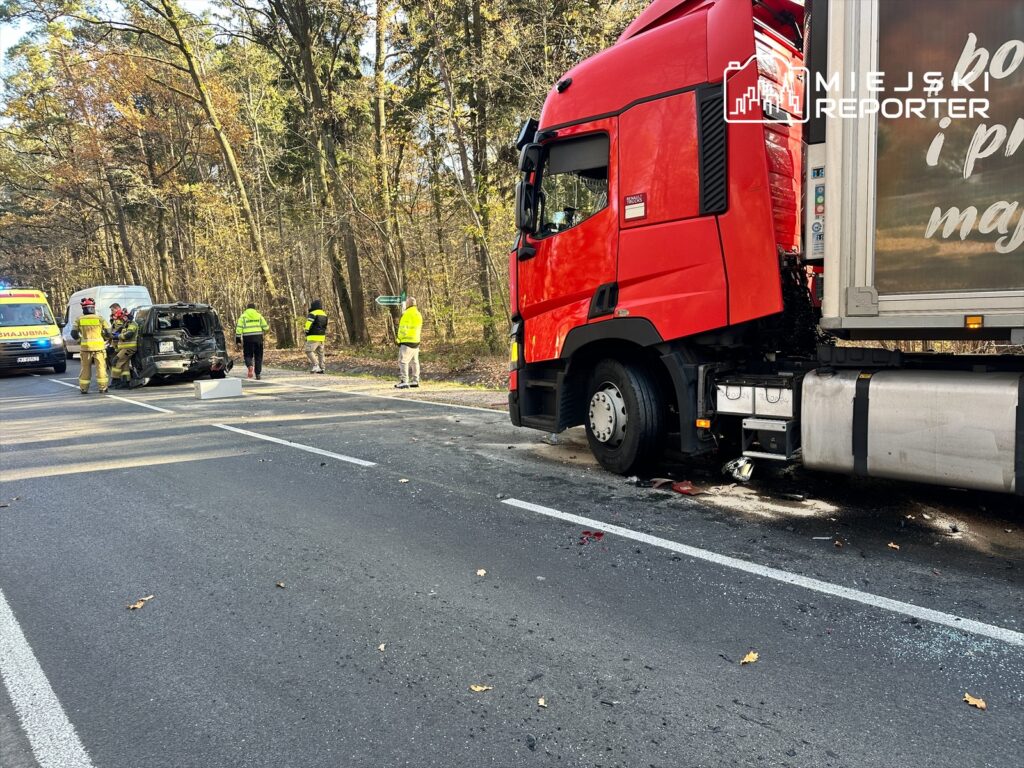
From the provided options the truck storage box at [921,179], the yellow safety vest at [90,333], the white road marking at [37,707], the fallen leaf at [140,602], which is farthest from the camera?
the yellow safety vest at [90,333]

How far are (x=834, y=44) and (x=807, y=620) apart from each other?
354 centimetres

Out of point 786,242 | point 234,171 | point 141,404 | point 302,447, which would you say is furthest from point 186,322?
point 786,242

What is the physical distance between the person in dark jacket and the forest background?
11.1 ft

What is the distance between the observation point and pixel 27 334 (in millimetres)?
18688

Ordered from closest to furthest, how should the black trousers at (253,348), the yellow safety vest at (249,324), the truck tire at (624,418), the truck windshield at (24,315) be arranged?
1. the truck tire at (624,418)
2. the yellow safety vest at (249,324)
3. the black trousers at (253,348)
4. the truck windshield at (24,315)

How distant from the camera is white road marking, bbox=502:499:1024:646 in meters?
2.93

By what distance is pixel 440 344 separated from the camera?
1853cm

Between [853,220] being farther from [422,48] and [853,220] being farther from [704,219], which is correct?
[422,48]

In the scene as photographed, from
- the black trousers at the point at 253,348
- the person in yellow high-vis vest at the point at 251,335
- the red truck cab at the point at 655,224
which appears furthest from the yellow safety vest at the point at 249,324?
the red truck cab at the point at 655,224

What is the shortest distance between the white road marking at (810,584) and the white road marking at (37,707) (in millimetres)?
3056

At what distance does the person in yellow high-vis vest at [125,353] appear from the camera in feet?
46.8

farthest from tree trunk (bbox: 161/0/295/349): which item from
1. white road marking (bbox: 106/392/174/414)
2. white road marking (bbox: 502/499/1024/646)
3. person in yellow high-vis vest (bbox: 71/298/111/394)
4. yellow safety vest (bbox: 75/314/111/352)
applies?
white road marking (bbox: 502/499/1024/646)

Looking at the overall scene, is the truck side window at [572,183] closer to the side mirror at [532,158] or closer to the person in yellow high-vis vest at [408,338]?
the side mirror at [532,158]

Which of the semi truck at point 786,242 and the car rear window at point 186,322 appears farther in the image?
the car rear window at point 186,322
